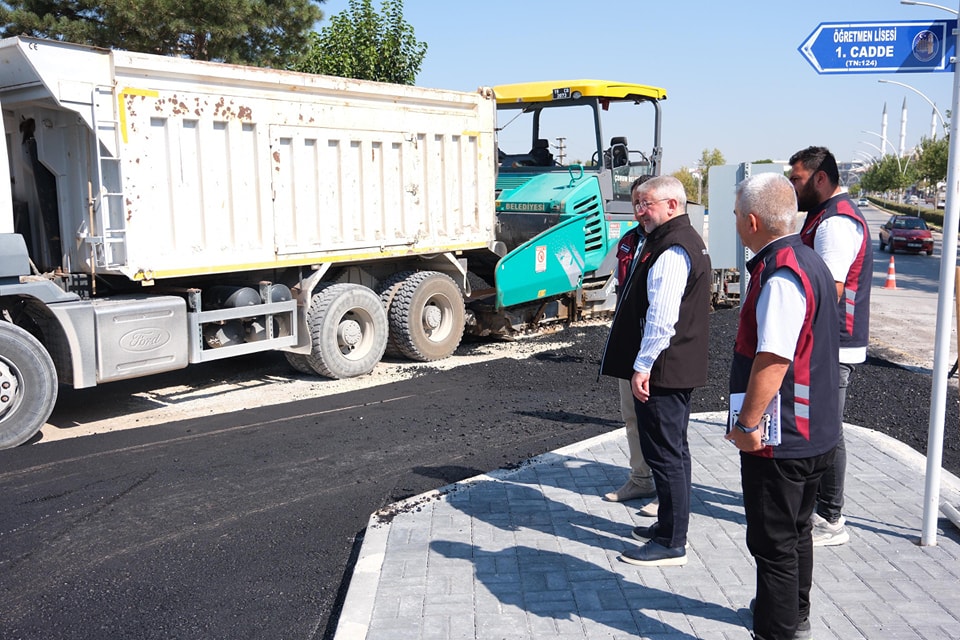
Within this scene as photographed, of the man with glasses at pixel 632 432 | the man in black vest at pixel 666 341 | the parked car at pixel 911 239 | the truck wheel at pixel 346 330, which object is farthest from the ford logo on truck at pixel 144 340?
the parked car at pixel 911 239

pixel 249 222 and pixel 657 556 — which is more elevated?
pixel 249 222

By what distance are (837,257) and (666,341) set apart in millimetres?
1004

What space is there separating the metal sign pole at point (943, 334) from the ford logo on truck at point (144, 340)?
20.1 ft

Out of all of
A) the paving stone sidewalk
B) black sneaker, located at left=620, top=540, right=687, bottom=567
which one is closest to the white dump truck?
the paving stone sidewalk

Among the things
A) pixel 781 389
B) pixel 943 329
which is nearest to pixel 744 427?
pixel 781 389

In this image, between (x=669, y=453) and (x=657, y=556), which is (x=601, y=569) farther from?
(x=669, y=453)

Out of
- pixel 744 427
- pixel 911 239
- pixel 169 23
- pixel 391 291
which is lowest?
pixel 911 239

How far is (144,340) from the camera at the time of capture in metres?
7.57

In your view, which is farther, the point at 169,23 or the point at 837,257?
the point at 169,23

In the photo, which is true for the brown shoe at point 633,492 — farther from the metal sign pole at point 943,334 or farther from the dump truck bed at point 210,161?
the dump truck bed at point 210,161

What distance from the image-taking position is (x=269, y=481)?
5863 mm

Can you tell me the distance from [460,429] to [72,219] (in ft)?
12.8

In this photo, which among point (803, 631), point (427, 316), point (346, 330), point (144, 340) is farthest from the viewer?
point (427, 316)

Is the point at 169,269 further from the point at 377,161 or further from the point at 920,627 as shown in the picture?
the point at 920,627
